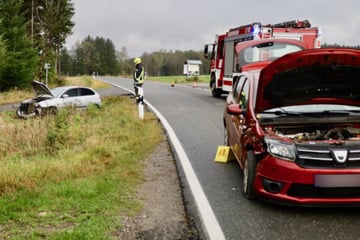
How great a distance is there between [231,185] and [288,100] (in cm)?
141

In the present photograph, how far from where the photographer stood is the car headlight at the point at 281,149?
4562 mm

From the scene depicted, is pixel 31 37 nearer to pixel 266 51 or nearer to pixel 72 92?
pixel 72 92

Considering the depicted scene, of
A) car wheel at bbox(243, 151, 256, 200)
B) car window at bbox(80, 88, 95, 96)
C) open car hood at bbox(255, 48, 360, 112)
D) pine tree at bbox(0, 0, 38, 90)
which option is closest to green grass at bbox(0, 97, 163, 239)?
car wheel at bbox(243, 151, 256, 200)

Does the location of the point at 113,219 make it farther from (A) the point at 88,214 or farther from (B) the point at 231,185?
(B) the point at 231,185

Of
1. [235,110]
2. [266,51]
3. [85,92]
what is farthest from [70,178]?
[85,92]

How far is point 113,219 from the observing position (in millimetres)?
4512

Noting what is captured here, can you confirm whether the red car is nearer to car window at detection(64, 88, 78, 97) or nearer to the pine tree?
car window at detection(64, 88, 78, 97)

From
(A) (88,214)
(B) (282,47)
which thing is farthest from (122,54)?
(A) (88,214)

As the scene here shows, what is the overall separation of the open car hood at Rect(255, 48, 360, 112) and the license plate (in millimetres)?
1532

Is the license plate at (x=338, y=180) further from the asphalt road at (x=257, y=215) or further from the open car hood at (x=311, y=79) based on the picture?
the open car hood at (x=311, y=79)

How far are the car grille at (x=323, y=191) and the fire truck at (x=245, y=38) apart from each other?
9.49m

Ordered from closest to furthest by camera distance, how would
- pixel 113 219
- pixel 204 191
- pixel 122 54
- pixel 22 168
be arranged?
pixel 113 219, pixel 204 191, pixel 22 168, pixel 122 54

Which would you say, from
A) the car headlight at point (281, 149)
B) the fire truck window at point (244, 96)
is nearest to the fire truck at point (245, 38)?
the fire truck window at point (244, 96)

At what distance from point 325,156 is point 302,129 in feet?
3.66
